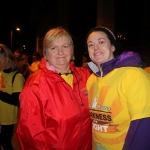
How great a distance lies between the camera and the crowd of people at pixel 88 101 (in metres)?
1.75

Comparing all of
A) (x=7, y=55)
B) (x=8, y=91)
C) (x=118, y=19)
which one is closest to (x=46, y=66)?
(x=8, y=91)

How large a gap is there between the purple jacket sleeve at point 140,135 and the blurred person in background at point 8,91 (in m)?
2.23

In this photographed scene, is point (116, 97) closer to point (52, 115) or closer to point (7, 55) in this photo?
point (52, 115)

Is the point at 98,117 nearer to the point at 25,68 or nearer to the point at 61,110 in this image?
the point at 61,110

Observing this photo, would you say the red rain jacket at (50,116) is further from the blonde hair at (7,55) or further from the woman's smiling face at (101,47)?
→ the blonde hair at (7,55)

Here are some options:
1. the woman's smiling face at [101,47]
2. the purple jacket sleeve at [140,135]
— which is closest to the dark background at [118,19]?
the woman's smiling face at [101,47]

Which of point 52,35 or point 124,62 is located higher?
point 52,35

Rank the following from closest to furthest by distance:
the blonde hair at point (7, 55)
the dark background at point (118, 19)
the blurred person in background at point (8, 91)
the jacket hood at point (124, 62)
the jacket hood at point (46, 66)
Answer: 1. the jacket hood at point (124, 62)
2. the jacket hood at point (46, 66)
3. the blurred person in background at point (8, 91)
4. the blonde hair at point (7, 55)
5. the dark background at point (118, 19)

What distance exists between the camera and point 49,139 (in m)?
2.21

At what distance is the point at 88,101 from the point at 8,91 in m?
1.74

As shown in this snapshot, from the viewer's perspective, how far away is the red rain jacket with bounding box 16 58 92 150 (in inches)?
85.2

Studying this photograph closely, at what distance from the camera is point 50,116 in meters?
2.18

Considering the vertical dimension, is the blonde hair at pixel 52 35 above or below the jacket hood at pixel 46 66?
above

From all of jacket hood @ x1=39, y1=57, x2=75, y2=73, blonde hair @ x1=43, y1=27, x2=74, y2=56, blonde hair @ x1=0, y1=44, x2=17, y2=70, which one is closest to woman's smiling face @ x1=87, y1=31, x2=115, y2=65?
blonde hair @ x1=43, y1=27, x2=74, y2=56
